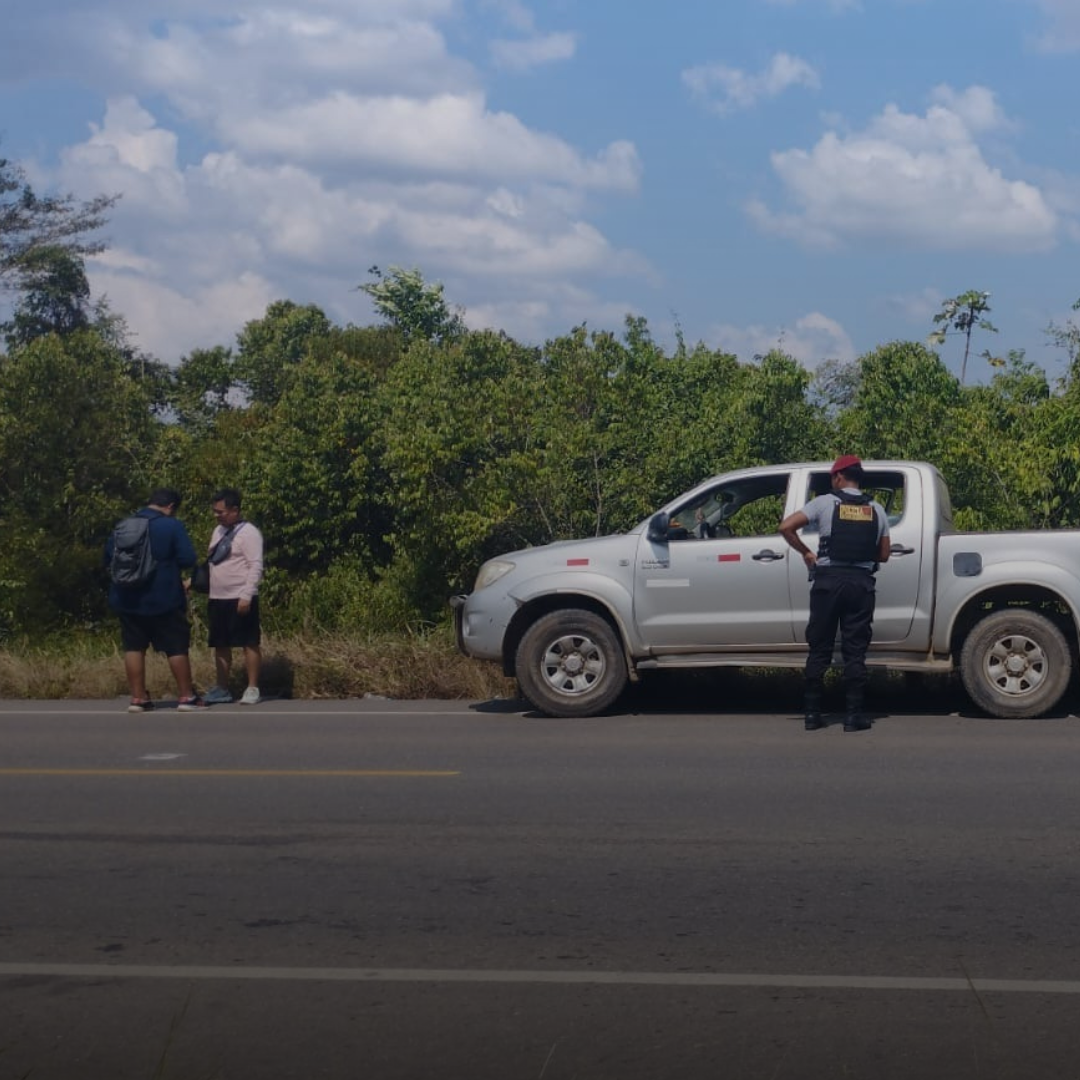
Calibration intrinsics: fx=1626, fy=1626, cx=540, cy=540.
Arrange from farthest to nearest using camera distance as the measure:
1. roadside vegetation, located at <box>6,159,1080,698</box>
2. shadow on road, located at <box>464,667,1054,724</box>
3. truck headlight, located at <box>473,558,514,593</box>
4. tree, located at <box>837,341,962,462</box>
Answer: tree, located at <box>837,341,962,462</box> < roadside vegetation, located at <box>6,159,1080,698</box> < shadow on road, located at <box>464,667,1054,724</box> < truck headlight, located at <box>473,558,514,593</box>

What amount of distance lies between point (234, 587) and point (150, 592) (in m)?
0.80

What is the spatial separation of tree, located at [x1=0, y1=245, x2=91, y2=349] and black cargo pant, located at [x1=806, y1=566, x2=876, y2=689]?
39769mm

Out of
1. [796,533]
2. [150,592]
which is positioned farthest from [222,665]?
[796,533]

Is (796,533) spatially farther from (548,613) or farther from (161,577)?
(161,577)

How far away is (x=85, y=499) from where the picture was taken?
2481 centimetres

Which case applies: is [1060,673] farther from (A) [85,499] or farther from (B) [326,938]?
(A) [85,499]

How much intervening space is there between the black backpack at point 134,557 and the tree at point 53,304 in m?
36.5

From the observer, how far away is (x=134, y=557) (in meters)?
12.7

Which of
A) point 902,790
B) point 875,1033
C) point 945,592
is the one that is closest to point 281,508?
point 945,592

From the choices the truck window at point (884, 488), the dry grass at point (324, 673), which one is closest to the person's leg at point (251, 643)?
the dry grass at point (324, 673)

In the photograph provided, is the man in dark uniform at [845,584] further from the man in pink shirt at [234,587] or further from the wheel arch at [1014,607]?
the man in pink shirt at [234,587]

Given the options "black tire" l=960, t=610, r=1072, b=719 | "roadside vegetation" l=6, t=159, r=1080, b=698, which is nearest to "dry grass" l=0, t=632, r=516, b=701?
"roadside vegetation" l=6, t=159, r=1080, b=698

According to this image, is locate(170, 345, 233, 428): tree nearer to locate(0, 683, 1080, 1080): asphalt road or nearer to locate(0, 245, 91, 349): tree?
locate(0, 245, 91, 349): tree

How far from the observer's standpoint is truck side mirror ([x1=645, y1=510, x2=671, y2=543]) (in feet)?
39.7
